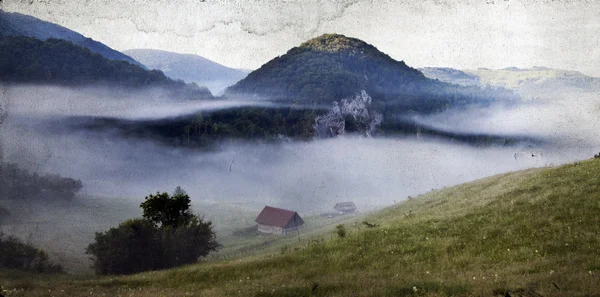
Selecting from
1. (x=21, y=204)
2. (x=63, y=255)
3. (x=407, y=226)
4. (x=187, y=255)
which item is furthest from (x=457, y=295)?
(x=21, y=204)

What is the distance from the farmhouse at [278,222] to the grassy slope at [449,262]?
70907mm

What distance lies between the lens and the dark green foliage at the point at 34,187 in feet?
367

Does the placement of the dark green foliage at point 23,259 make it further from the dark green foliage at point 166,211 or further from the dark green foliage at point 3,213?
the dark green foliage at point 3,213

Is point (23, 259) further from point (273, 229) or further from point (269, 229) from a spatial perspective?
point (269, 229)

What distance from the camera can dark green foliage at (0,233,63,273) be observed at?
4210 cm

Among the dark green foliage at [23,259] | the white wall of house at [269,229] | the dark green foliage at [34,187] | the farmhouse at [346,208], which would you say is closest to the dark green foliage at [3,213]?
the dark green foliage at [34,187]

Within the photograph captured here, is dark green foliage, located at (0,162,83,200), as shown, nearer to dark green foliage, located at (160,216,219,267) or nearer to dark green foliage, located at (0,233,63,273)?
dark green foliage, located at (0,233,63,273)

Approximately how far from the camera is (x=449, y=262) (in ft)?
65.2

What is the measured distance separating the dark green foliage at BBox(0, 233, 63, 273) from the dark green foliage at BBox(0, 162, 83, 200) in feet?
248

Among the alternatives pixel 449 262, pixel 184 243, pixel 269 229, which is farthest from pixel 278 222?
pixel 449 262

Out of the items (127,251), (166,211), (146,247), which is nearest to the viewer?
(127,251)

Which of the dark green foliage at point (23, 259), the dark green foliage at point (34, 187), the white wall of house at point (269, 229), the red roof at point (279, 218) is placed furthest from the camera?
the dark green foliage at point (34, 187)

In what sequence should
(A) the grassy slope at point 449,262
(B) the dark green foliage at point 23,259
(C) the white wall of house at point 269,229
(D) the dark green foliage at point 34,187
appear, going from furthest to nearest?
1. (D) the dark green foliage at point 34,187
2. (C) the white wall of house at point 269,229
3. (B) the dark green foliage at point 23,259
4. (A) the grassy slope at point 449,262

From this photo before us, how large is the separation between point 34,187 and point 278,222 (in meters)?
67.1
